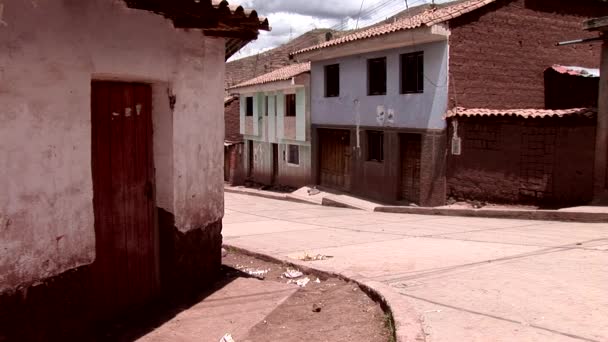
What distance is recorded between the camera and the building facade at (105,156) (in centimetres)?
399

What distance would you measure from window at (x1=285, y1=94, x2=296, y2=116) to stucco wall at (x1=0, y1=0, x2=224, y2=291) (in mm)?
19037

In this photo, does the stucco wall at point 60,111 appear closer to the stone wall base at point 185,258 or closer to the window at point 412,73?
the stone wall base at point 185,258

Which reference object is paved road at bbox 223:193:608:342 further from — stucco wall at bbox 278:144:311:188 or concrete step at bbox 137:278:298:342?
stucco wall at bbox 278:144:311:188

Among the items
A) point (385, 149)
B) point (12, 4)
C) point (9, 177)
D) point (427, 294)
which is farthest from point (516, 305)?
point (385, 149)

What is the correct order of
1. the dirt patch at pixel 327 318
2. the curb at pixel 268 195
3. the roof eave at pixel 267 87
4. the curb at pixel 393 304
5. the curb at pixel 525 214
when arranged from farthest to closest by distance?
the roof eave at pixel 267 87 → the curb at pixel 268 195 → the curb at pixel 525 214 → the dirt patch at pixel 327 318 → the curb at pixel 393 304

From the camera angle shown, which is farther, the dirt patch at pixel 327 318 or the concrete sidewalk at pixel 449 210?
the concrete sidewalk at pixel 449 210

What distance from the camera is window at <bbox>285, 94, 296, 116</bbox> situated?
977 inches

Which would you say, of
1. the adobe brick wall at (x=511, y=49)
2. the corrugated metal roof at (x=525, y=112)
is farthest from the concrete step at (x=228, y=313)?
the adobe brick wall at (x=511, y=49)

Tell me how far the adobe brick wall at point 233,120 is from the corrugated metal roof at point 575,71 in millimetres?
17695

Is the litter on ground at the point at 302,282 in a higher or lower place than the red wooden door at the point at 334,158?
lower

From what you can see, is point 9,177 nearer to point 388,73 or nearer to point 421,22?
point 421,22

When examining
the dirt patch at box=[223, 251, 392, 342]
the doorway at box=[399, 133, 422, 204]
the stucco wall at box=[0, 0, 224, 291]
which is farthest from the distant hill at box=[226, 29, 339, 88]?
the dirt patch at box=[223, 251, 392, 342]

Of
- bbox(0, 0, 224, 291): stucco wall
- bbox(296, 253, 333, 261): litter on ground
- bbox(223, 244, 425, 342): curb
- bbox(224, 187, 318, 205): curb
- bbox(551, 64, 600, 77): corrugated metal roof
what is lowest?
bbox(224, 187, 318, 205): curb

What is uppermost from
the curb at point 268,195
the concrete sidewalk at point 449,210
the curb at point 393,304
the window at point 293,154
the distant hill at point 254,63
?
the distant hill at point 254,63
